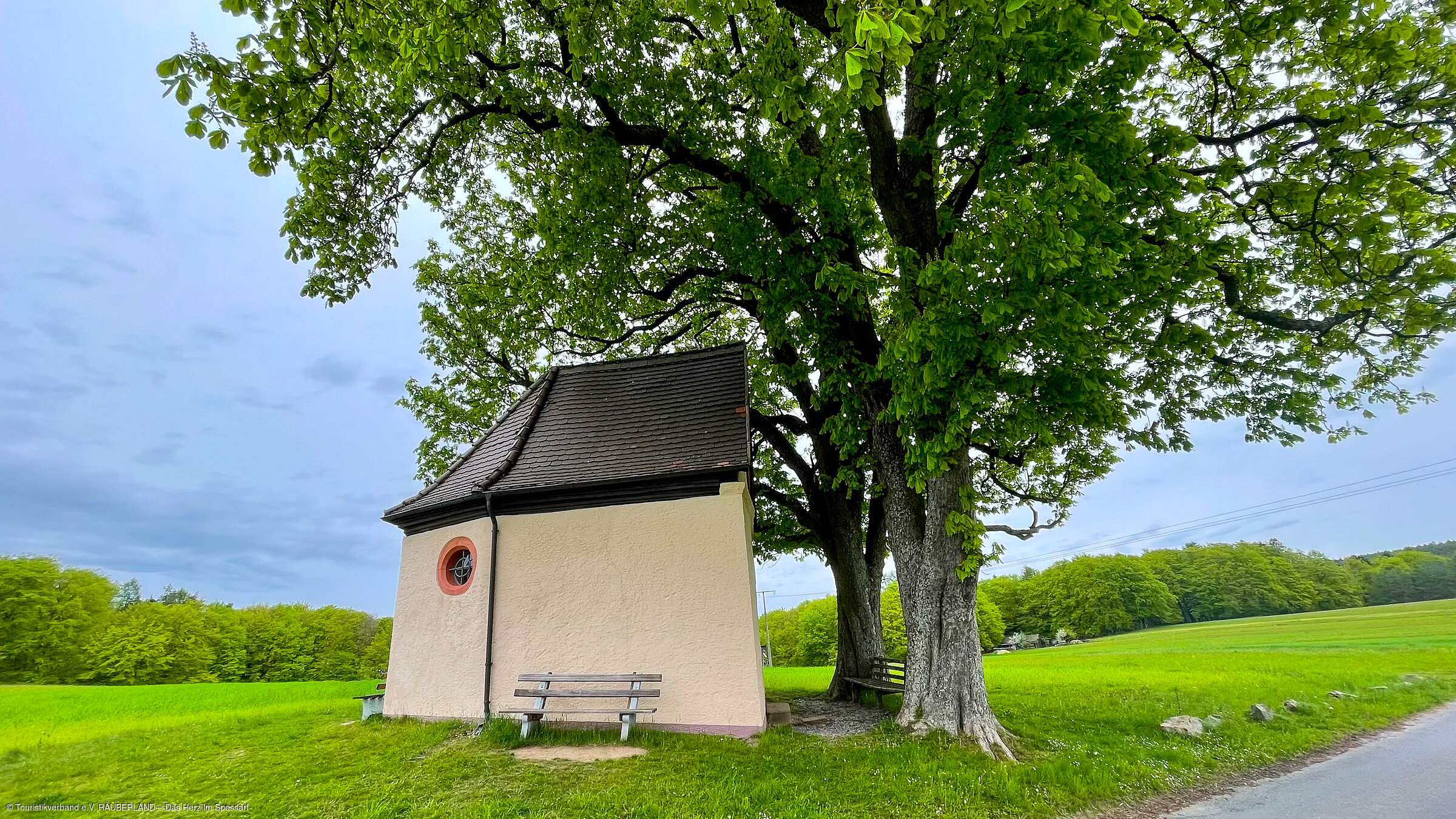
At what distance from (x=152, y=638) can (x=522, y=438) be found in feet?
140

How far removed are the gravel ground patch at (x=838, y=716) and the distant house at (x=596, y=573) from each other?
4.89 feet

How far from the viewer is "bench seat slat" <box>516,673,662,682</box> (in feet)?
27.4

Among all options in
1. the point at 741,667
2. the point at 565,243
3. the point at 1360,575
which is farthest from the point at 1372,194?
the point at 1360,575

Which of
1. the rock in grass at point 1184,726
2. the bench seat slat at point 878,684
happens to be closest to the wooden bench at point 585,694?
the bench seat slat at point 878,684

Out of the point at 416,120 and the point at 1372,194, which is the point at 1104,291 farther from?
the point at 416,120

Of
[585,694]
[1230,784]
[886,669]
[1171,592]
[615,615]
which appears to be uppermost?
[615,615]

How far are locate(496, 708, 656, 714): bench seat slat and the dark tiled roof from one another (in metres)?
3.43

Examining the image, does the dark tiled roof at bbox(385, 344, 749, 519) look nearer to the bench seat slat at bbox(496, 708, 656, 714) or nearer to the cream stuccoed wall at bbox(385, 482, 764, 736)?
the cream stuccoed wall at bbox(385, 482, 764, 736)

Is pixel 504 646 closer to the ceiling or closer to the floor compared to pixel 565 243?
closer to the floor

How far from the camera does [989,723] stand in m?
7.55

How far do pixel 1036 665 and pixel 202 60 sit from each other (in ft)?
103

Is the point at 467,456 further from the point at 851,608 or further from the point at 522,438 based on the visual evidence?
the point at 851,608

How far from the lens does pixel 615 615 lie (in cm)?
897

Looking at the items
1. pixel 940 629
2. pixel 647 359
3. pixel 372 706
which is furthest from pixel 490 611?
pixel 940 629
